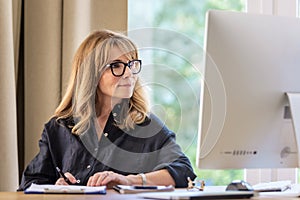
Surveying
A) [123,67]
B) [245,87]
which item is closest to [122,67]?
[123,67]

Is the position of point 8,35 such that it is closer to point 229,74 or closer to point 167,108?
point 167,108

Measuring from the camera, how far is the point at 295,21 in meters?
1.49

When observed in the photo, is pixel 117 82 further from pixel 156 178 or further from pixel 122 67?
pixel 156 178

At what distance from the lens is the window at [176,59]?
2.13 metres

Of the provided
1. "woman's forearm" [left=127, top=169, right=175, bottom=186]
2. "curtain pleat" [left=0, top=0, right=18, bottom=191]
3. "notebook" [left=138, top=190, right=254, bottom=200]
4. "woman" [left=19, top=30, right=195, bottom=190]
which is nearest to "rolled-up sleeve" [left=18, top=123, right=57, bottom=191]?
"woman" [left=19, top=30, right=195, bottom=190]

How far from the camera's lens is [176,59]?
2279 millimetres

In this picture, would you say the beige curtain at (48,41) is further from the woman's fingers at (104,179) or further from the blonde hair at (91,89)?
the woman's fingers at (104,179)

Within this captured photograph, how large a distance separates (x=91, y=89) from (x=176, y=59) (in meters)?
0.37

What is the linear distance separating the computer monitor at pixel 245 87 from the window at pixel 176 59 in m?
0.51

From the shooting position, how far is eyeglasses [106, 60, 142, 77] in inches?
78.5

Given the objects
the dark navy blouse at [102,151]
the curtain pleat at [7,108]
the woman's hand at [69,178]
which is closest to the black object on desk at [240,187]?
the dark navy blouse at [102,151]

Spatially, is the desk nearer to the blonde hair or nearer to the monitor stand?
the monitor stand

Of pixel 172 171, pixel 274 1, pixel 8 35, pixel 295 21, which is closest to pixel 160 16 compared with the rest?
pixel 274 1

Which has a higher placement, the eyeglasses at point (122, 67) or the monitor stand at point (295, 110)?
the eyeglasses at point (122, 67)
